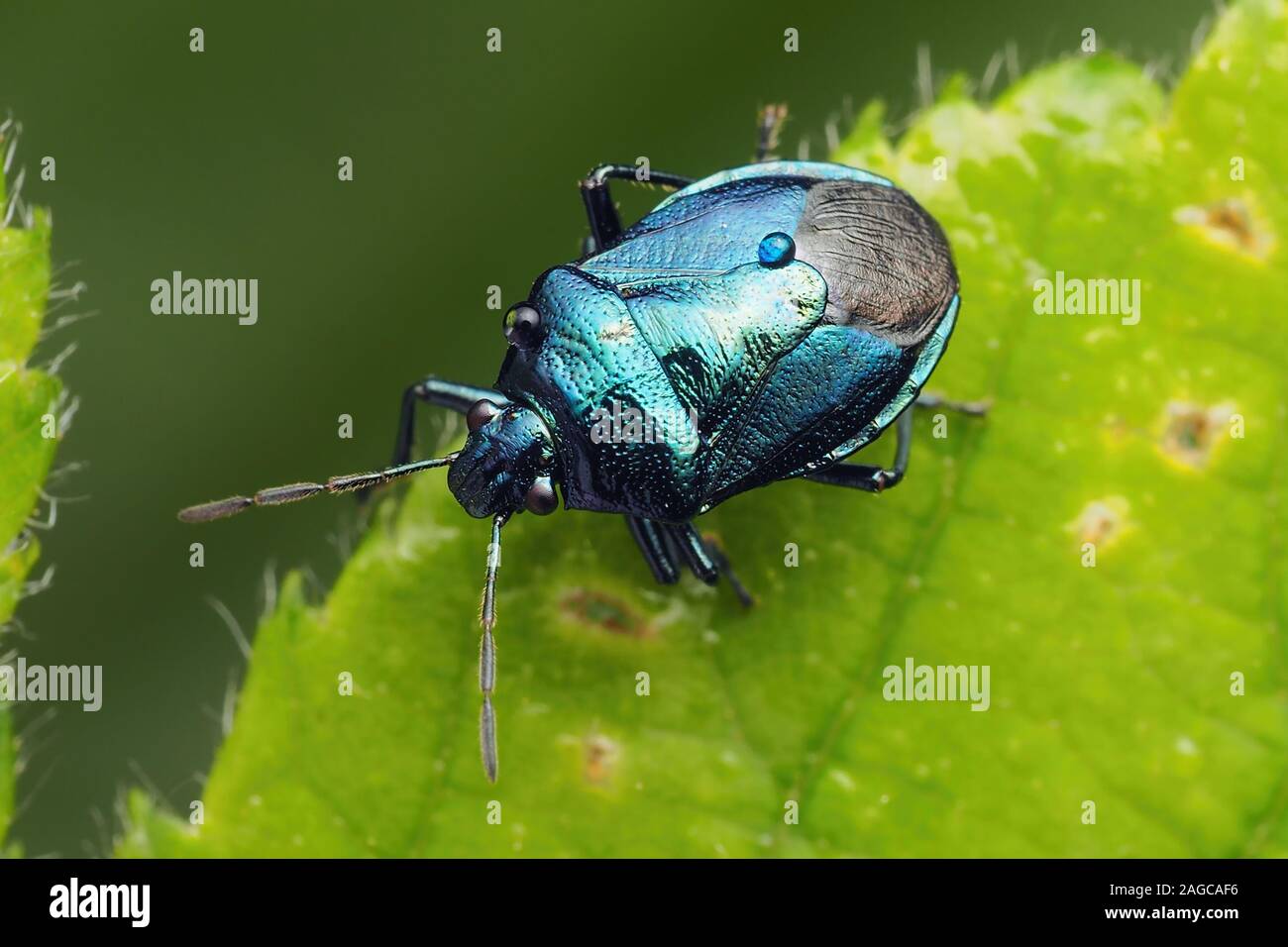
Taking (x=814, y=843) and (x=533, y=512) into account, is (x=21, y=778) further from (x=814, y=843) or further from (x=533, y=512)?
(x=814, y=843)

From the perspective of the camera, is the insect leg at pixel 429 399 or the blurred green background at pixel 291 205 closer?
the insect leg at pixel 429 399

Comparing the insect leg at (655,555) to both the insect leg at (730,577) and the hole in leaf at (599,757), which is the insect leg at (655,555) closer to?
the insect leg at (730,577)

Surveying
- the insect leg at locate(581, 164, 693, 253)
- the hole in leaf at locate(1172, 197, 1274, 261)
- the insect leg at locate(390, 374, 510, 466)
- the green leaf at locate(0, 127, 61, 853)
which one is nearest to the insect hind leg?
the insect leg at locate(390, 374, 510, 466)

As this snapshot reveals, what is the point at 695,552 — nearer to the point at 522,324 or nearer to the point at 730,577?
the point at 730,577

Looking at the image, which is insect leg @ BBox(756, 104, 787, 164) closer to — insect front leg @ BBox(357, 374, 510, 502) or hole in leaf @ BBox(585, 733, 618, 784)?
insect front leg @ BBox(357, 374, 510, 502)

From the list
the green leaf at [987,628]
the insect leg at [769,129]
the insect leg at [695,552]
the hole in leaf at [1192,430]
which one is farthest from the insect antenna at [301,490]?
the hole in leaf at [1192,430]
